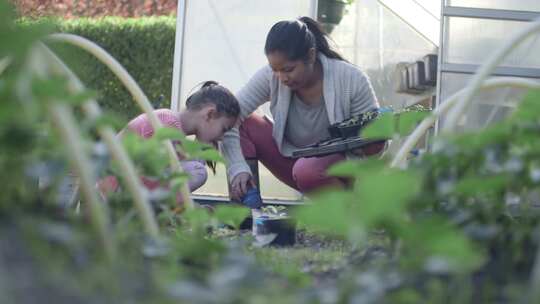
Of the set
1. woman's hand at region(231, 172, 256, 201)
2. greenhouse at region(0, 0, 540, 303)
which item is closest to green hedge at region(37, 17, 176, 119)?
greenhouse at region(0, 0, 540, 303)

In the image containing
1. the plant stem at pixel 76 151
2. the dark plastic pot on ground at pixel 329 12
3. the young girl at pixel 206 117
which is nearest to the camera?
the plant stem at pixel 76 151

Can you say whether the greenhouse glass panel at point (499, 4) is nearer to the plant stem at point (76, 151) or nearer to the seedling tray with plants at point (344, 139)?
the seedling tray with plants at point (344, 139)

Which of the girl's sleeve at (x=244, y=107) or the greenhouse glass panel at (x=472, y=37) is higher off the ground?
the greenhouse glass panel at (x=472, y=37)

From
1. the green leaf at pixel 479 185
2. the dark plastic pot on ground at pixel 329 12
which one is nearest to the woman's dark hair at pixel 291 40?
the dark plastic pot on ground at pixel 329 12

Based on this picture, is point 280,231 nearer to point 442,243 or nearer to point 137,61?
point 442,243

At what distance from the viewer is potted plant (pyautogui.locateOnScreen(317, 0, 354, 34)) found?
5.20 meters

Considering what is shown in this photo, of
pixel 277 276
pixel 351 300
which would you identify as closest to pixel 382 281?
pixel 351 300

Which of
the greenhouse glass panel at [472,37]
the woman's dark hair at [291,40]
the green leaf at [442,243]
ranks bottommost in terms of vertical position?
the greenhouse glass panel at [472,37]

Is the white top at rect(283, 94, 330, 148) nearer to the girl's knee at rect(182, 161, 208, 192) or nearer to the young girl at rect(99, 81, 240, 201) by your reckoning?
the young girl at rect(99, 81, 240, 201)

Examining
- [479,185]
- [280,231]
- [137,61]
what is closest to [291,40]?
[280,231]

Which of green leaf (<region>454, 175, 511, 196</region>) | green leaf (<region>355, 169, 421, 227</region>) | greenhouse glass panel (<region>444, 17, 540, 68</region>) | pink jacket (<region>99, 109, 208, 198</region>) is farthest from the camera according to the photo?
greenhouse glass panel (<region>444, 17, 540, 68</region>)

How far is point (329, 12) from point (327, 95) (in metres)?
1.42

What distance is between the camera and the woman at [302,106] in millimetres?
3803

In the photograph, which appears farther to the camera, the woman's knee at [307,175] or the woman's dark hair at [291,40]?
the woman's knee at [307,175]
